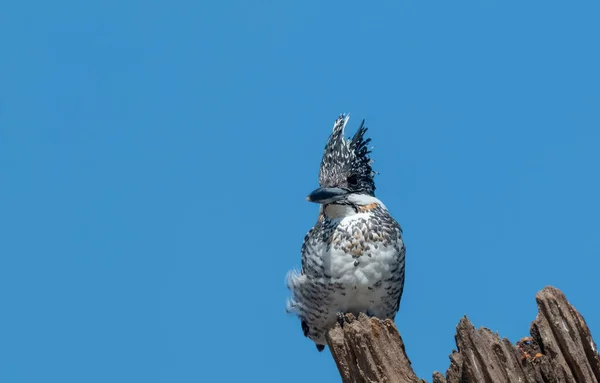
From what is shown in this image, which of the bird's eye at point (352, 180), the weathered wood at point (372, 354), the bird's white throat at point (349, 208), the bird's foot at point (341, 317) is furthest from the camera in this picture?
the bird's eye at point (352, 180)

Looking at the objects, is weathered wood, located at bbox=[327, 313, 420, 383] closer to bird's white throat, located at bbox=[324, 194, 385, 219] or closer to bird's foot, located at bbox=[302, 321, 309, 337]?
bird's white throat, located at bbox=[324, 194, 385, 219]

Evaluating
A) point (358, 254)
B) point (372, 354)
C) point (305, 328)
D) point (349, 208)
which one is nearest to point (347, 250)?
point (358, 254)

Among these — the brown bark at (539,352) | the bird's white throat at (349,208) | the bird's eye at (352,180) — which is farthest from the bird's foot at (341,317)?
the brown bark at (539,352)

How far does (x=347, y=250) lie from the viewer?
893 cm

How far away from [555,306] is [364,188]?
2.92 meters

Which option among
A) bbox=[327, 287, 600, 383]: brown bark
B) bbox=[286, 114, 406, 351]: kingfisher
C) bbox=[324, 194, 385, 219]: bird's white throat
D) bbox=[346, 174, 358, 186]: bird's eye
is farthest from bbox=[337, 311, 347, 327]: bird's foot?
bbox=[327, 287, 600, 383]: brown bark

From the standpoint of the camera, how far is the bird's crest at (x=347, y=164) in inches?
367

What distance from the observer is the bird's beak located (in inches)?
350

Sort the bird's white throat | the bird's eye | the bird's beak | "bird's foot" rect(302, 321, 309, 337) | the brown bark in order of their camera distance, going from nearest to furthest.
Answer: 1. the brown bark
2. the bird's beak
3. the bird's white throat
4. the bird's eye
5. "bird's foot" rect(302, 321, 309, 337)

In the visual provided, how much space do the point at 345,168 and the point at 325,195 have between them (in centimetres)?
50

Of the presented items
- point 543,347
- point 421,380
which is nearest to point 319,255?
point 421,380

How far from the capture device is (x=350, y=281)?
8.91m

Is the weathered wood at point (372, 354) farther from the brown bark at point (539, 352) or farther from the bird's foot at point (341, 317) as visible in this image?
the bird's foot at point (341, 317)

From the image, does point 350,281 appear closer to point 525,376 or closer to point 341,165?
point 341,165
